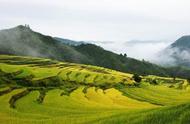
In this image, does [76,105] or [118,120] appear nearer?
[118,120]

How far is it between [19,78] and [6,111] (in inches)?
2332

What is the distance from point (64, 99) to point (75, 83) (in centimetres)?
4644

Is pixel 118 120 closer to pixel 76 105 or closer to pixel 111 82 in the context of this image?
pixel 76 105

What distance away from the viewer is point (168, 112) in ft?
67.9

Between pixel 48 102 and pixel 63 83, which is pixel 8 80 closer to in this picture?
pixel 63 83

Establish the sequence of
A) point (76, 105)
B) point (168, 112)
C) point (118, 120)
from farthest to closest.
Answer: point (76, 105) → point (118, 120) → point (168, 112)

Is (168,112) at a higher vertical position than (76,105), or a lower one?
higher

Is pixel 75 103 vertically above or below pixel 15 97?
below

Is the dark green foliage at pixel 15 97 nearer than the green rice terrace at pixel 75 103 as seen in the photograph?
No

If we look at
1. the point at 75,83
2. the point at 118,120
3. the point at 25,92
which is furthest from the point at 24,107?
the point at 75,83

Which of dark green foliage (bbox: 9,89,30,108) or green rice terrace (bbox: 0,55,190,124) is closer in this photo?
green rice terrace (bbox: 0,55,190,124)

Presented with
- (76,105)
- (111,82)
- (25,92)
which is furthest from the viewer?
(111,82)

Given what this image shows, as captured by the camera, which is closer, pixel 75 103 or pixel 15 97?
pixel 75 103

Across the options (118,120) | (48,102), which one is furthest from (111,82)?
(118,120)
